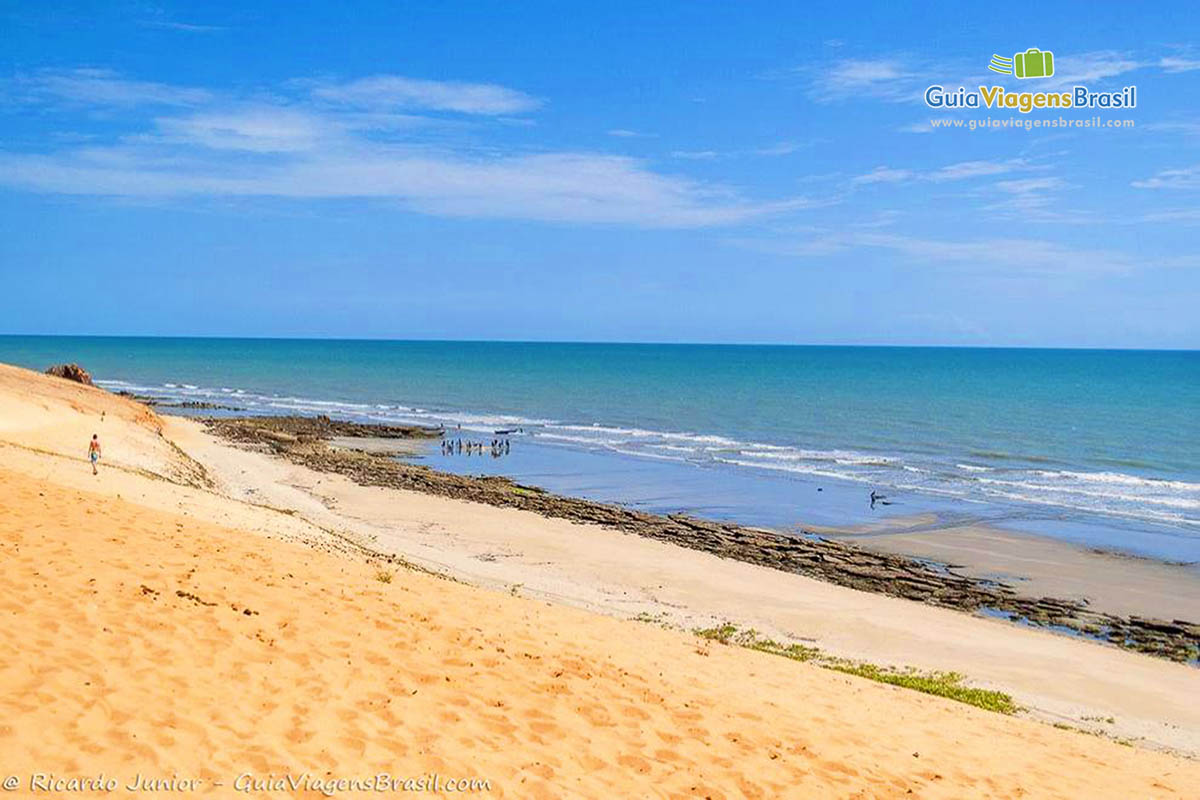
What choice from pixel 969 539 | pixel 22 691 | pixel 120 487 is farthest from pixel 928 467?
pixel 22 691

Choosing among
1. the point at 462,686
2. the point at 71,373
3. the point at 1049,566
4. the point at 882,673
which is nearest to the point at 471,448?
the point at 71,373

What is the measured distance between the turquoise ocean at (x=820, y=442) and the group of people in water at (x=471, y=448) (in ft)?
3.19

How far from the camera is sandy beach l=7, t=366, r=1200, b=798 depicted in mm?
8500

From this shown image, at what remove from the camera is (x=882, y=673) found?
16.4 metres

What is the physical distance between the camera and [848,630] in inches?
801

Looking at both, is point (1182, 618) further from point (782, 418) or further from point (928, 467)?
point (782, 418)

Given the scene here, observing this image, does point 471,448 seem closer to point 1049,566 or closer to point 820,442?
point 820,442

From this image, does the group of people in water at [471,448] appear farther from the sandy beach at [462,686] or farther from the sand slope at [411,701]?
the sand slope at [411,701]

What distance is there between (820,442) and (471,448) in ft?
71.8

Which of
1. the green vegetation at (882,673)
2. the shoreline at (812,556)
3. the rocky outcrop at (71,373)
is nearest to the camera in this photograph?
the green vegetation at (882,673)

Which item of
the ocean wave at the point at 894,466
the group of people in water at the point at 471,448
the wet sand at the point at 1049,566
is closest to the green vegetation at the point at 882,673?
the wet sand at the point at 1049,566

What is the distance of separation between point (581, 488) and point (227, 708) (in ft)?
105

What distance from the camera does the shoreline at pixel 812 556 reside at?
71.9 feet

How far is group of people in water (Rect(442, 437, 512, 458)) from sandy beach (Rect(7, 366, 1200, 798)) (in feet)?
99.7
